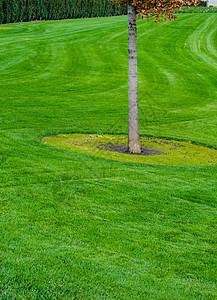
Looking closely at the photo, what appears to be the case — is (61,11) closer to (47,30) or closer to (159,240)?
(47,30)

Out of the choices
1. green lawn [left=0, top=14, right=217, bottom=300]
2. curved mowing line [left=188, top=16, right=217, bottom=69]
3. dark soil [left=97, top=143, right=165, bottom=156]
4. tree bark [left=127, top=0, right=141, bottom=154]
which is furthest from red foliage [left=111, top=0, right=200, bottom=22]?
curved mowing line [left=188, top=16, right=217, bottom=69]

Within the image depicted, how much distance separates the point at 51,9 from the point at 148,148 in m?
43.8

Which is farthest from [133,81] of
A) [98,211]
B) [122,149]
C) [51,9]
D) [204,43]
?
[51,9]

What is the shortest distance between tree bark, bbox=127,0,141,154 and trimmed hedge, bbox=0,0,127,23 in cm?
3713

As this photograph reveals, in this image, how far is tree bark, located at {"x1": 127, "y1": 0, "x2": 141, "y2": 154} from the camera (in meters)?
7.77

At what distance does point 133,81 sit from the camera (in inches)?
313

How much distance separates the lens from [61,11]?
49156 millimetres

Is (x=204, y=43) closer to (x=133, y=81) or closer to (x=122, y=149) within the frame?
(x=133, y=81)

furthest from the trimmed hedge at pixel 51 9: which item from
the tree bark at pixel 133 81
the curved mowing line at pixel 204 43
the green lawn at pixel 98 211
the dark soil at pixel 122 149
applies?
the dark soil at pixel 122 149

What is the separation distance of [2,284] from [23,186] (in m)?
2.24

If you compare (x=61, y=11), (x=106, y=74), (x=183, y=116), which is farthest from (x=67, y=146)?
(x=61, y=11)

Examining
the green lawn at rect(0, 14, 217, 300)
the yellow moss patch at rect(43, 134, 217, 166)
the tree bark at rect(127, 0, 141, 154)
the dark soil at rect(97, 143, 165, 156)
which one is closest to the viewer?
the green lawn at rect(0, 14, 217, 300)

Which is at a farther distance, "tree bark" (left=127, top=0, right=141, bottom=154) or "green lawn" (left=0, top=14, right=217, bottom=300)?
"tree bark" (left=127, top=0, right=141, bottom=154)

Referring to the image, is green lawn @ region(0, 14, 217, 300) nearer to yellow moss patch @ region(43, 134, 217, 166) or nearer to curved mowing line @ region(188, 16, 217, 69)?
yellow moss patch @ region(43, 134, 217, 166)
